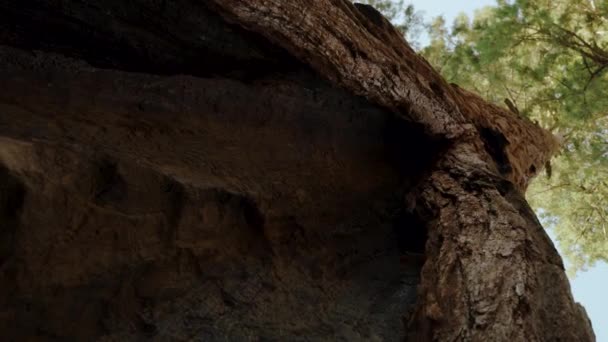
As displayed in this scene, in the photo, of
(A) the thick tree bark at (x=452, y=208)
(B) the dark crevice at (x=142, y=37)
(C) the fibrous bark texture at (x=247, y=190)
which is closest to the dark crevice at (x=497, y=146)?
(A) the thick tree bark at (x=452, y=208)

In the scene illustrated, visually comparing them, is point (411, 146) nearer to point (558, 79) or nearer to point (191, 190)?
point (191, 190)

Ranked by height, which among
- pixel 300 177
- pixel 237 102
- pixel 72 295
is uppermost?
pixel 237 102

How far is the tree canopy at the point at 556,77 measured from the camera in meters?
6.27

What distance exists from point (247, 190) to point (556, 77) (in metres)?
5.18

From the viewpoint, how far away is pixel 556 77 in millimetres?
6703

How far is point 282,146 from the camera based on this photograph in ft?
11.6

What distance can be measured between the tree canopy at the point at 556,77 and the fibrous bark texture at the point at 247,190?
8.94ft

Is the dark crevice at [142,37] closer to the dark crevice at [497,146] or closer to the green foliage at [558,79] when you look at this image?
the dark crevice at [497,146]

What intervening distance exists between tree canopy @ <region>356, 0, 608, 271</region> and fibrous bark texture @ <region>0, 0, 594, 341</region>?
2.72m

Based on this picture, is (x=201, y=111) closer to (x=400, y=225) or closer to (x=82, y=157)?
(x=82, y=157)

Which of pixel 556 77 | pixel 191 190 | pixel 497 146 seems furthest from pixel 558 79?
pixel 191 190

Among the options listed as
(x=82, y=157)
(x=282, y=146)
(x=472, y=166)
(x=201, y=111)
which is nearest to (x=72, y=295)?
(x=82, y=157)

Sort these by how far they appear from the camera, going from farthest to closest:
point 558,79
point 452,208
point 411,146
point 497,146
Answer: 1. point 558,79
2. point 497,146
3. point 411,146
4. point 452,208

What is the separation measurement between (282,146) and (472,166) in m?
1.31
